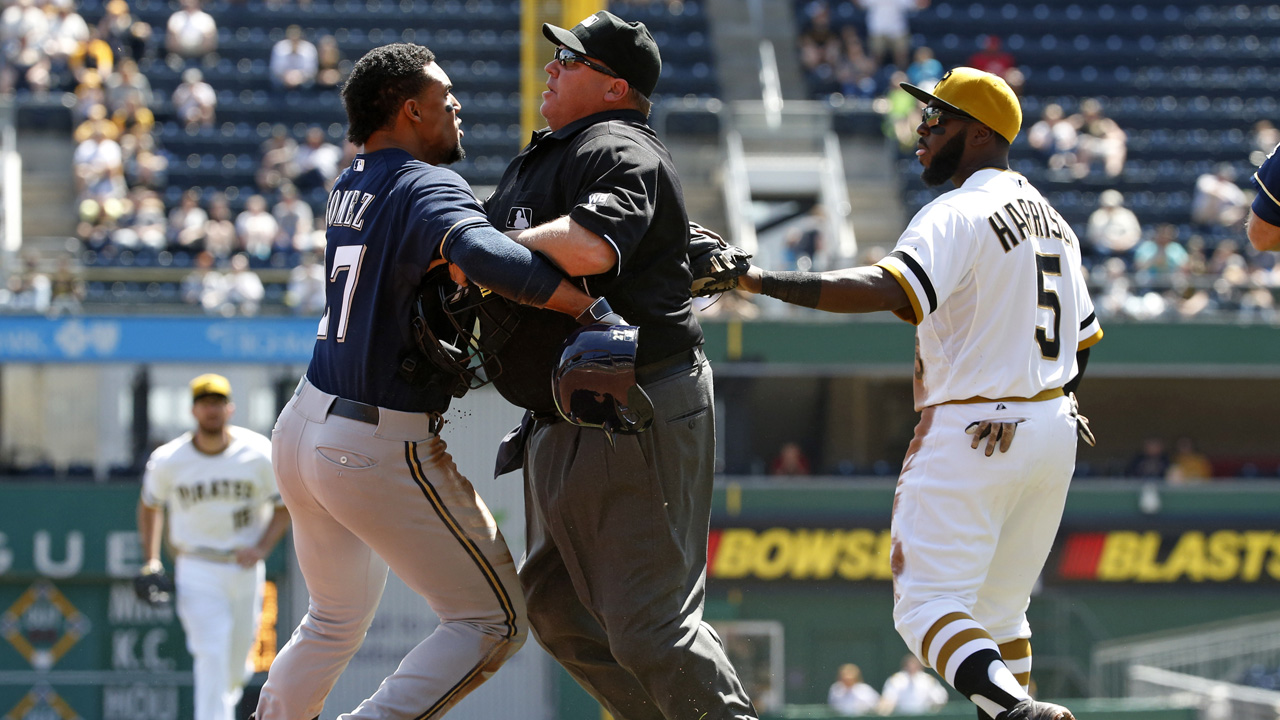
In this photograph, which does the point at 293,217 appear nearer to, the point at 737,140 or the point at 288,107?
the point at 288,107

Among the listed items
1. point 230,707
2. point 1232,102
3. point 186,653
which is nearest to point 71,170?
point 186,653

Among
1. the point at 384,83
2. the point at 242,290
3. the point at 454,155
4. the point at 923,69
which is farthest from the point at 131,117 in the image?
the point at 384,83

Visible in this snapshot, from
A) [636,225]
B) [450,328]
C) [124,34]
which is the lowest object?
[450,328]

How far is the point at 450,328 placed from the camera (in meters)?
3.90

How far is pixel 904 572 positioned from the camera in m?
4.11

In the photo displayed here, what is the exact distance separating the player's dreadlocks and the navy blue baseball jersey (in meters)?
0.18

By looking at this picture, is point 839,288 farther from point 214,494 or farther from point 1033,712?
point 214,494

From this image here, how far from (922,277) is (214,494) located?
15.7 ft

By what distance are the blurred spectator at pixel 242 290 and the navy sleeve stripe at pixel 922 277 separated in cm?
1020

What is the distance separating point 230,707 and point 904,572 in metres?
4.49

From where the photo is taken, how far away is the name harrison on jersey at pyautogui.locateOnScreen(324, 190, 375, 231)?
3791 mm

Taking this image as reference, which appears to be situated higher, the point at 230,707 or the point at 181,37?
the point at 181,37

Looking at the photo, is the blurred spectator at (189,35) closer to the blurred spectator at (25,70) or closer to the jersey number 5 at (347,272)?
the blurred spectator at (25,70)

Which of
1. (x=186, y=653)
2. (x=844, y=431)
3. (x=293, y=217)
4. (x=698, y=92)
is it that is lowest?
(x=186, y=653)
